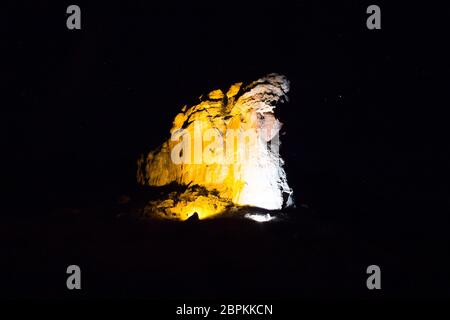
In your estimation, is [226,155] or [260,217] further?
[226,155]

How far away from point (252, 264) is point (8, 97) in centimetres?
2691

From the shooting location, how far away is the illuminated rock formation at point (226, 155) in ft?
30.3

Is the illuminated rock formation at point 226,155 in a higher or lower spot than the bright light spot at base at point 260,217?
higher

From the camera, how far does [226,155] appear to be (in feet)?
33.2

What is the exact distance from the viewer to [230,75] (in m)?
11.7

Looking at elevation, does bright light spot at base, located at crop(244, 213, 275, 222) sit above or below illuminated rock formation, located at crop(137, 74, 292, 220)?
below

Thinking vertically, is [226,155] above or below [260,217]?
above

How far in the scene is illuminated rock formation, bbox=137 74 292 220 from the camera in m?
9.23

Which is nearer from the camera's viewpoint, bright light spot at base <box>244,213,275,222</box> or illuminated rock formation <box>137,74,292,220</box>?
bright light spot at base <box>244,213,275,222</box>

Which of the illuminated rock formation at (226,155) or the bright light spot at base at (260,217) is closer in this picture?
the bright light spot at base at (260,217)

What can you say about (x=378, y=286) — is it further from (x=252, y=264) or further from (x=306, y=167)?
(x=306, y=167)

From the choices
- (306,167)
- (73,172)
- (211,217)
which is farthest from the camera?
(73,172)
